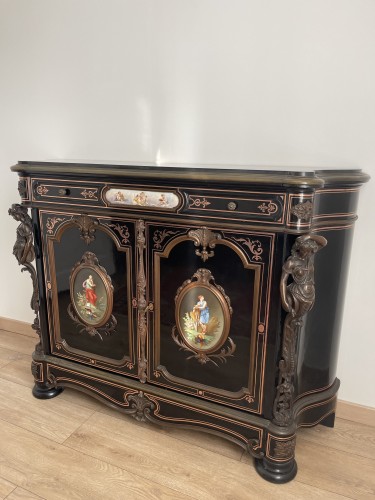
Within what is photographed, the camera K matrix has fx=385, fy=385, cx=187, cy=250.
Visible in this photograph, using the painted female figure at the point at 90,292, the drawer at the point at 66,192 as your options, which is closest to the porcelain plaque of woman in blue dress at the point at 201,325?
the painted female figure at the point at 90,292

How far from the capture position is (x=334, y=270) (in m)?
1.48

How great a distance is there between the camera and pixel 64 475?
1445mm

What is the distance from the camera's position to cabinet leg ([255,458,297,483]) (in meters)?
1.42

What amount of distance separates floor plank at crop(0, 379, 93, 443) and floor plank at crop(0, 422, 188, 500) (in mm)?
70

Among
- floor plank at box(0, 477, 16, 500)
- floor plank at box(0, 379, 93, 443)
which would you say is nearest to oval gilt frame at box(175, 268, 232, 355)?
floor plank at box(0, 379, 93, 443)

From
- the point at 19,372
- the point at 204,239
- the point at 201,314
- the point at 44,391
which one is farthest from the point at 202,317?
the point at 19,372

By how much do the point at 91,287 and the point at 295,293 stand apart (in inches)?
34.2

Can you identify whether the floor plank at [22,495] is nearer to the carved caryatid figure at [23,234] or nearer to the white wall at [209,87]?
the carved caryatid figure at [23,234]

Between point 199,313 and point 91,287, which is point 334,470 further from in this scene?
point 91,287

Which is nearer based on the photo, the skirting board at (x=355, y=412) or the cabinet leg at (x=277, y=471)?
the cabinet leg at (x=277, y=471)

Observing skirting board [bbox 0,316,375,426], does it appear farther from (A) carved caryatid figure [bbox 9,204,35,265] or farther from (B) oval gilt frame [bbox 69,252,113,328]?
(A) carved caryatid figure [bbox 9,204,35,265]

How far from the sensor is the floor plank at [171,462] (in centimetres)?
138

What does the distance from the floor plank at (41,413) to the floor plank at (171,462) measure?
6cm

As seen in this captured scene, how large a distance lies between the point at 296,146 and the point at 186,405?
1172 millimetres
